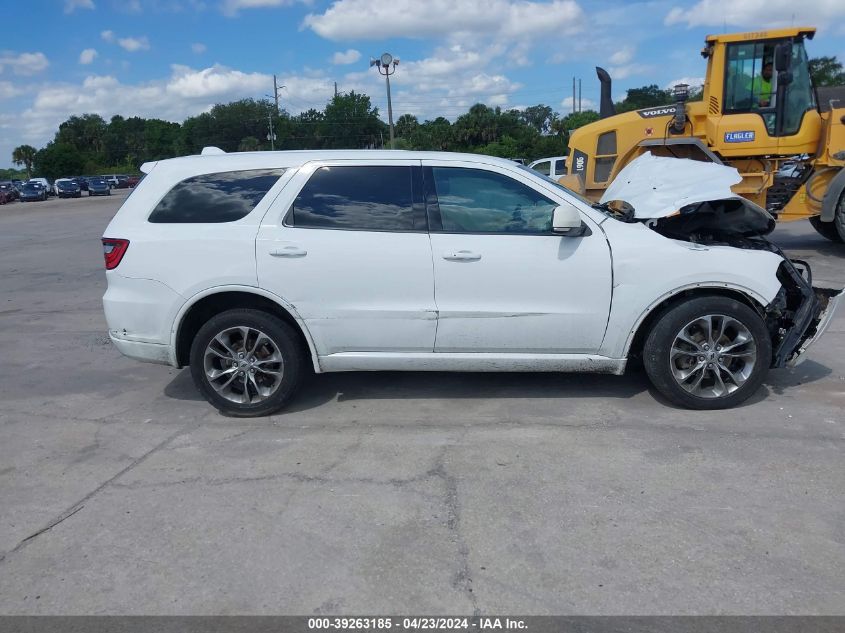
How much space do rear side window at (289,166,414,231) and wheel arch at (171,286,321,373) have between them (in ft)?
1.96

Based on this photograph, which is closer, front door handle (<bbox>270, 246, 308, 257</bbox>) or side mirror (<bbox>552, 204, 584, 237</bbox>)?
side mirror (<bbox>552, 204, 584, 237</bbox>)

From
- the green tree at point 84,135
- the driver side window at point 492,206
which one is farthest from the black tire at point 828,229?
the green tree at point 84,135

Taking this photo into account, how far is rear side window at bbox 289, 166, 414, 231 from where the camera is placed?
5.04 metres

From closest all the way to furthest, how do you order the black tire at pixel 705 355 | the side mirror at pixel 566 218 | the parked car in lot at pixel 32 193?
the side mirror at pixel 566 218 → the black tire at pixel 705 355 → the parked car in lot at pixel 32 193

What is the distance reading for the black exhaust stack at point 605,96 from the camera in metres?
13.3

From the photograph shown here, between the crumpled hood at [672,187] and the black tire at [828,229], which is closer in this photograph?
the crumpled hood at [672,187]

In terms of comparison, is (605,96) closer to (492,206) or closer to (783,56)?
(783,56)

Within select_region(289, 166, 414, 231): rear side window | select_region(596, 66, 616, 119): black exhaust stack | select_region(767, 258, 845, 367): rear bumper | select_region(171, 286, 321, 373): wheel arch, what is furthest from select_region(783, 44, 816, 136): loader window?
select_region(171, 286, 321, 373): wheel arch

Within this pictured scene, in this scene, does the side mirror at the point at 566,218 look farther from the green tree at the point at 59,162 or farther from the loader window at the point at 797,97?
the green tree at the point at 59,162

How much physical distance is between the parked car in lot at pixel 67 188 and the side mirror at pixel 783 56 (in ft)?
185

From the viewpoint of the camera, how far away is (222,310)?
5.38 metres

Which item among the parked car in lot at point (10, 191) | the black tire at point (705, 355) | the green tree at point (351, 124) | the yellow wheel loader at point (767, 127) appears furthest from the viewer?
the green tree at point (351, 124)

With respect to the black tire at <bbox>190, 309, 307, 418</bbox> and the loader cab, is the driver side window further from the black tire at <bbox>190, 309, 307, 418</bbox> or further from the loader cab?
the loader cab
